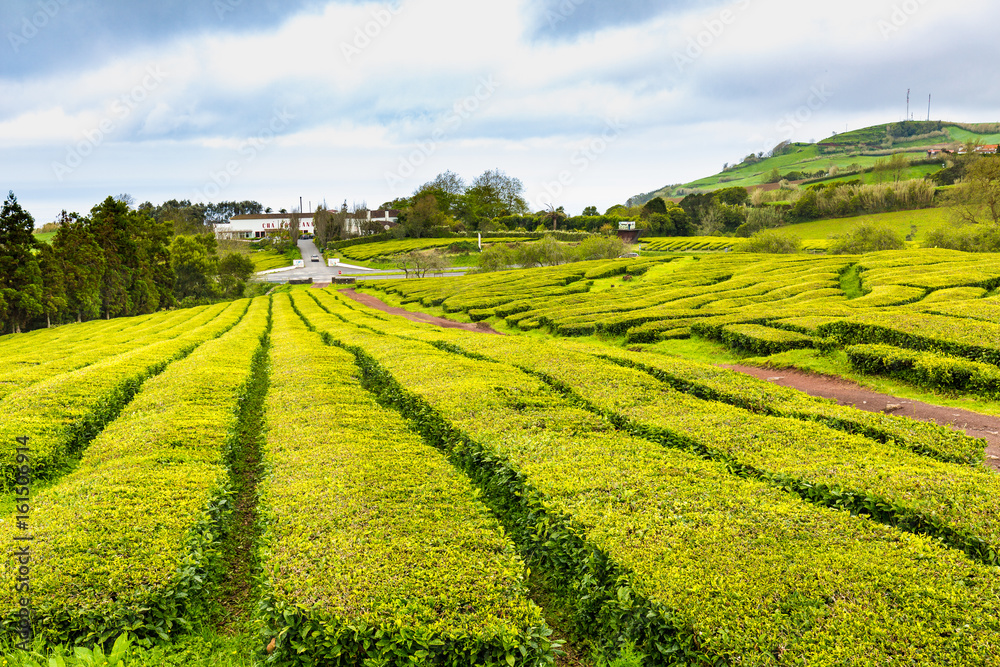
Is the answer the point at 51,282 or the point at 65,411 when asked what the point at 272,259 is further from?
the point at 65,411

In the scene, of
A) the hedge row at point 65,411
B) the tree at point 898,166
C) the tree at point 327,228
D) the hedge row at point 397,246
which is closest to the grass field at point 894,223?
the tree at point 898,166

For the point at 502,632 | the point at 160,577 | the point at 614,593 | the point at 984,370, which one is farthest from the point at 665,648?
the point at 984,370

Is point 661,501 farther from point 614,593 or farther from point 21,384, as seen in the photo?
point 21,384

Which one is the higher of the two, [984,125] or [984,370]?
[984,125]

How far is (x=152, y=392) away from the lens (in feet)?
47.8

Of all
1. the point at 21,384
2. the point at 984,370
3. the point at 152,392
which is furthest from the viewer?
the point at 21,384

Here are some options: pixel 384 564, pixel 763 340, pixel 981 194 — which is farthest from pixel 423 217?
pixel 384 564

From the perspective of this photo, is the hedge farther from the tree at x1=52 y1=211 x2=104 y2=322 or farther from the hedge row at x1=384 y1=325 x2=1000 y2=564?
the tree at x1=52 y1=211 x2=104 y2=322

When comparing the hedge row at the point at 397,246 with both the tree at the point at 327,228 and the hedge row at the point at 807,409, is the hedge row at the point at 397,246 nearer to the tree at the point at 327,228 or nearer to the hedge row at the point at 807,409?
the tree at the point at 327,228

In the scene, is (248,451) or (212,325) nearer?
(248,451)

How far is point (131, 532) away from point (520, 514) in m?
5.20

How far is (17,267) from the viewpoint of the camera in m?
49.2

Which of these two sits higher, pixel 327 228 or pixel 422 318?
pixel 327 228

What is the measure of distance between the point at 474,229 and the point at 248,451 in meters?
132
